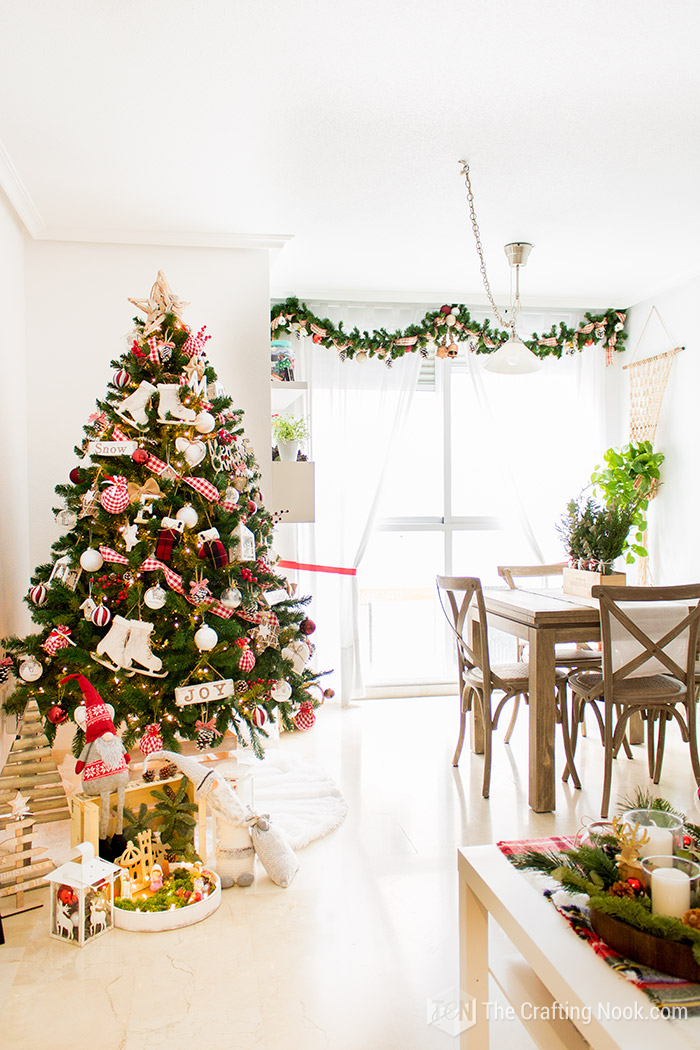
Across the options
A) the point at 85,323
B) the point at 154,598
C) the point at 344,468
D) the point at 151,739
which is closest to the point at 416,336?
the point at 344,468

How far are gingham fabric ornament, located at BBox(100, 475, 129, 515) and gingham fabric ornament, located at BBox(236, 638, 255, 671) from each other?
628 millimetres

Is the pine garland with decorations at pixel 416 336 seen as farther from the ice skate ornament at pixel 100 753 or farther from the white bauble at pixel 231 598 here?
the ice skate ornament at pixel 100 753

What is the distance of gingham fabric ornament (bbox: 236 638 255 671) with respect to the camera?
2.68m

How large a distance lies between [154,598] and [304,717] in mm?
722

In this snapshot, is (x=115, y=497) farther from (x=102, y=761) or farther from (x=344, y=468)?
(x=344, y=468)

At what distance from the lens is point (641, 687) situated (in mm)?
3047

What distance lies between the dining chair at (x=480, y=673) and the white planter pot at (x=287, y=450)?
40.5 inches

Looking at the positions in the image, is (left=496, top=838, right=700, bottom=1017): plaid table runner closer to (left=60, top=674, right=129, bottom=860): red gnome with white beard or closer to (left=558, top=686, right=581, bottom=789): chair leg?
(left=60, top=674, right=129, bottom=860): red gnome with white beard

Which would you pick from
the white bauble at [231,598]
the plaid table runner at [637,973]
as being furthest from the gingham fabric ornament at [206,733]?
the plaid table runner at [637,973]

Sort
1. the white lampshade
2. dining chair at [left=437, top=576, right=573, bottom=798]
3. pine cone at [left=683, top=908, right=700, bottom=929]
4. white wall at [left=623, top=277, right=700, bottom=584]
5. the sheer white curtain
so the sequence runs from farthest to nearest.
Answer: the sheer white curtain, white wall at [left=623, top=277, right=700, bottom=584], the white lampshade, dining chair at [left=437, top=576, right=573, bottom=798], pine cone at [left=683, top=908, right=700, bottom=929]

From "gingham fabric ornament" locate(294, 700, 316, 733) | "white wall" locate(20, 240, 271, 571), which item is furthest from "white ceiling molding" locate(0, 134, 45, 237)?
"gingham fabric ornament" locate(294, 700, 316, 733)

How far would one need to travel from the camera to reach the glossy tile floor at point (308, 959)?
178 cm

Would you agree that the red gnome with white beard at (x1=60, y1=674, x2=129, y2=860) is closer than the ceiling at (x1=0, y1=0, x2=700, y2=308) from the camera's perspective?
No

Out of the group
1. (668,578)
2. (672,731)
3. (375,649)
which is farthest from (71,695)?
(668,578)
